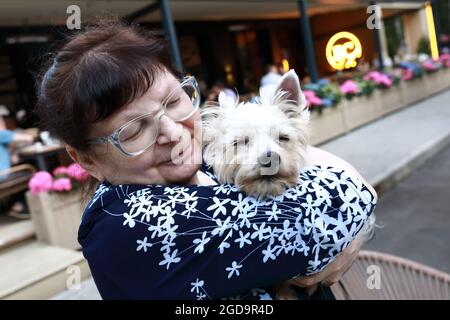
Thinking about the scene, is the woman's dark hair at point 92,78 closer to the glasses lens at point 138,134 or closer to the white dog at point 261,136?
the glasses lens at point 138,134

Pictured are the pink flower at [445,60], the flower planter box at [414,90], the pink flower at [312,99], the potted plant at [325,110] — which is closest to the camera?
the pink flower at [312,99]

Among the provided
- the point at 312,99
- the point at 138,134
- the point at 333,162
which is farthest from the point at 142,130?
the point at 312,99

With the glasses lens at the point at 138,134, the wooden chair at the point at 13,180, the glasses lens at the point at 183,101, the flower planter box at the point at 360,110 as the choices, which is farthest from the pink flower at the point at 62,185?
the flower planter box at the point at 360,110

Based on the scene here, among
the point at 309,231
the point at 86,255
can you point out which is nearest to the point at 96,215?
the point at 86,255

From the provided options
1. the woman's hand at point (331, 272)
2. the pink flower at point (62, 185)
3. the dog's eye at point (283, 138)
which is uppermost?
the dog's eye at point (283, 138)

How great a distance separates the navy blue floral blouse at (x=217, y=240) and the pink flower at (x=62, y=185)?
12.5 feet

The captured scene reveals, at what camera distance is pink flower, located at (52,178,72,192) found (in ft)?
15.7

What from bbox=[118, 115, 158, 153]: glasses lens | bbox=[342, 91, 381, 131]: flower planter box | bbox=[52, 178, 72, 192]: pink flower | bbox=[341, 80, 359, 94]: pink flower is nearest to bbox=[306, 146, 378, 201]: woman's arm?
bbox=[118, 115, 158, 153]: glasses lens

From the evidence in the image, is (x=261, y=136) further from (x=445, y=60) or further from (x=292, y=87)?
(x=445, y=60)

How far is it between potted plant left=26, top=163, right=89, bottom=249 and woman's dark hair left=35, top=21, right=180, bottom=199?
3.59 m

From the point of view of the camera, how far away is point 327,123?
28.8 feet

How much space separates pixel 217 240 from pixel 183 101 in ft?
1.60

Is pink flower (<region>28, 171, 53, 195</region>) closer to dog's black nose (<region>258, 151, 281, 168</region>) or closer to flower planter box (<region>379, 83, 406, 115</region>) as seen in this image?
dog's black nose (<region>258, 151, 281, 168</region>)

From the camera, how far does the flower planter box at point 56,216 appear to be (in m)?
4.74
